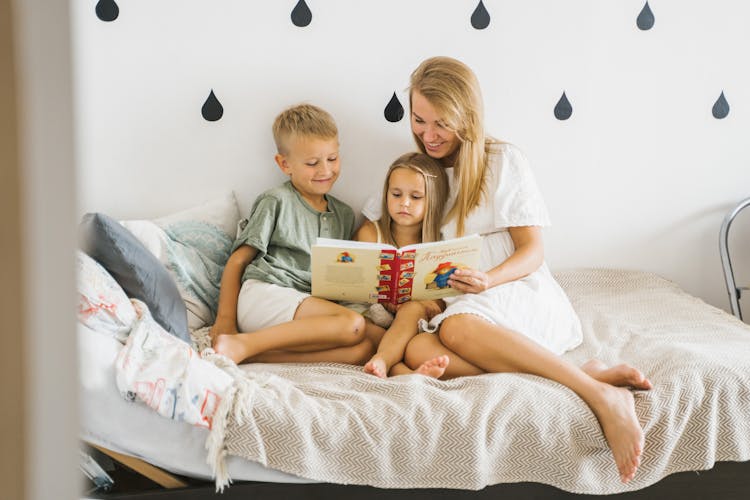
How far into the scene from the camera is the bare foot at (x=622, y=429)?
1234 millimetres

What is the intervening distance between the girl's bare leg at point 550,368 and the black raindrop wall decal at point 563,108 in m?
0.78

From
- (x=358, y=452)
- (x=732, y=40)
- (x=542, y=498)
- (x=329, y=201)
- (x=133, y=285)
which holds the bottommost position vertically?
(x=542, y=498)

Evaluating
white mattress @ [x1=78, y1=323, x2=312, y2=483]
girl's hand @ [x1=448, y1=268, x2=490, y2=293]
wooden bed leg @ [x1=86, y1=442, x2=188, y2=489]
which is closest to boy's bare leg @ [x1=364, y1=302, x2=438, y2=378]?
girl's hand @ [x1=448, y1=268, x2=490, y2=293]

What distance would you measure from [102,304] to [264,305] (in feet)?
1.55

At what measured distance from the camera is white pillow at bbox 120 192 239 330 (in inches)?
68.1

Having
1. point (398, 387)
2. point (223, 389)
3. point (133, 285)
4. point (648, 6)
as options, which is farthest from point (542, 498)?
point (648, 6)

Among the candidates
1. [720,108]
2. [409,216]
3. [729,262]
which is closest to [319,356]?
[409,216]

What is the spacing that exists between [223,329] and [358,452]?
0.59m

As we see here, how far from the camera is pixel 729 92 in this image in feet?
6.77

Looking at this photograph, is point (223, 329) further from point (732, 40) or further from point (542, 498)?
point (732, 40)

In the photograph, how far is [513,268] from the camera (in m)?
1.71

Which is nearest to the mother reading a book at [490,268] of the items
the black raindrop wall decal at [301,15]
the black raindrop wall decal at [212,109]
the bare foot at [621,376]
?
the bare foot at [621,376]

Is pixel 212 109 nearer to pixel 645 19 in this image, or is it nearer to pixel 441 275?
pixel 441 275

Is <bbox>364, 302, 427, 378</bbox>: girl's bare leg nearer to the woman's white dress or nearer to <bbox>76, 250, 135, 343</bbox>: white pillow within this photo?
the woman's white dress
